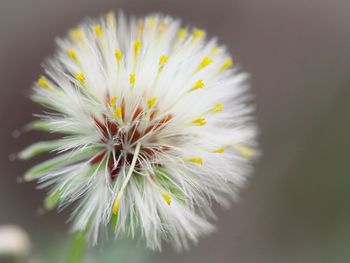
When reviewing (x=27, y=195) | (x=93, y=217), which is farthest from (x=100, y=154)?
(x=27, y=195)

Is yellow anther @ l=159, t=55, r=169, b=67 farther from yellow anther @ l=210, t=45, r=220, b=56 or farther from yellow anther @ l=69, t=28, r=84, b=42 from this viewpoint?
yellow anther @ l=69, t=28, r=84, b=42

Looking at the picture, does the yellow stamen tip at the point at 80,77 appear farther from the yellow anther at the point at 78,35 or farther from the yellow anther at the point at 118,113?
the yellow anther at the point at 78,35

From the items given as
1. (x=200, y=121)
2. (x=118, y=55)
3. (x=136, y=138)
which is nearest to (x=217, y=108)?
(x=200, y=121)

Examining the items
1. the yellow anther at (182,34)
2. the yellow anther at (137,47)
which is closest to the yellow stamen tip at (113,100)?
the yellow anther at (137,47)

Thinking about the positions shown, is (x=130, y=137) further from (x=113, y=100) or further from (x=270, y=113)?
(x=270, y=113)

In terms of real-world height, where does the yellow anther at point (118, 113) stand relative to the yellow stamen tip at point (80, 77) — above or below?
below

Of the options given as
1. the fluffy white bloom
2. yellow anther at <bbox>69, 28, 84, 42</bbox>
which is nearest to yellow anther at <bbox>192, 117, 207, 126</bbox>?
the fluffy white bloom
